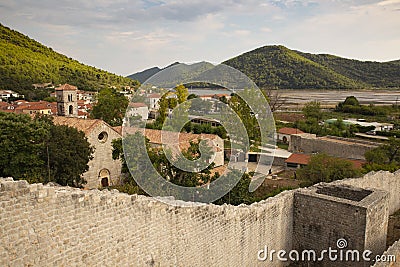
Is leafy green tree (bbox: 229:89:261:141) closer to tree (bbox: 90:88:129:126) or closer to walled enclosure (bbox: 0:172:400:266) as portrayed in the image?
walled enclosure (bbox: 0:172:400:266)

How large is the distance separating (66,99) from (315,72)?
8003 cm

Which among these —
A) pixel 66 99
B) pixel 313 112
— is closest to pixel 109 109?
pixel 66 99

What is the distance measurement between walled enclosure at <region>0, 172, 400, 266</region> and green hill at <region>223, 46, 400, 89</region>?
214 ft

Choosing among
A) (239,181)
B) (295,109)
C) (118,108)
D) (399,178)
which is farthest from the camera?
(295,109)

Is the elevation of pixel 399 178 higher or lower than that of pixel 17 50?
lower

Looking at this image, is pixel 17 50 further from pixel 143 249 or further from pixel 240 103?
pixel 143 249

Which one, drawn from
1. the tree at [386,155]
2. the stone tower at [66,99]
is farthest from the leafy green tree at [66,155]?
the tree at [386,155]

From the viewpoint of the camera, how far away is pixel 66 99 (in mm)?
27234

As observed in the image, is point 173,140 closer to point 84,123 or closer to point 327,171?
point 84,123

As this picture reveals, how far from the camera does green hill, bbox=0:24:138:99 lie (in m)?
71.2

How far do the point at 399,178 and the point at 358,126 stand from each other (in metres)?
29.7

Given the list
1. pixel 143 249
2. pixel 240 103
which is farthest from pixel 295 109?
pixel 143 249

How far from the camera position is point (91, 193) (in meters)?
4.82

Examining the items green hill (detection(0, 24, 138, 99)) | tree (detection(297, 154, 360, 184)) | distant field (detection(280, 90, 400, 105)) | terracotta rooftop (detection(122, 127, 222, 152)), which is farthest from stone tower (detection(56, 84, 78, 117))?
distant field (detection(280, 90, 400, 105))
